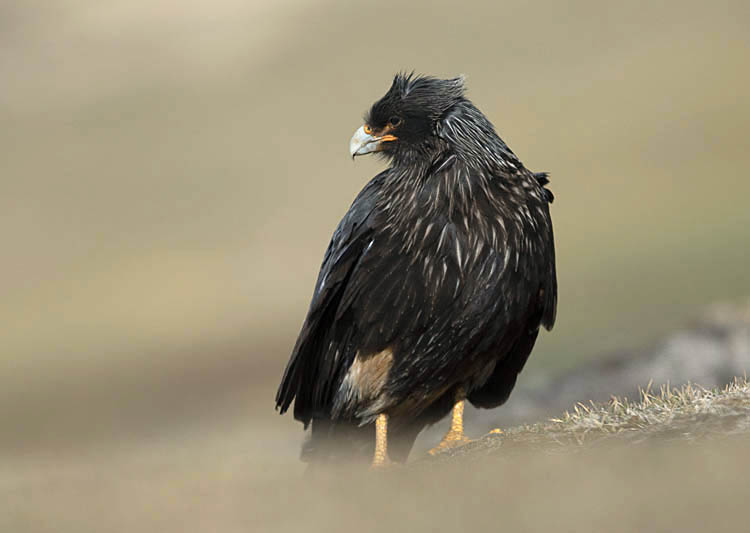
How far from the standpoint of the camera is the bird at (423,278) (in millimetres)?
6523

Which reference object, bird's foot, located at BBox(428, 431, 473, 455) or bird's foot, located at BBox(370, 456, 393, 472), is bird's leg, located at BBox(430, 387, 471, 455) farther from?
bird's foot, located at BBox(370, 456, 393, 472)

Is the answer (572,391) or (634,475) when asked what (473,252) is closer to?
(634,475)

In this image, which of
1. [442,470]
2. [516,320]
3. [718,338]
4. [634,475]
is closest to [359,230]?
[516,320]

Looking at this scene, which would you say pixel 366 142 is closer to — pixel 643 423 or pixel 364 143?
pixel 364 143

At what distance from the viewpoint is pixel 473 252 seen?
6.54 metres

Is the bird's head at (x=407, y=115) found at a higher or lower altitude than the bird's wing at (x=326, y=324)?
higher

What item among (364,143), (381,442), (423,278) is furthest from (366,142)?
(381,442)

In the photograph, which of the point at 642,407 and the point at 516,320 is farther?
the point at 516,320

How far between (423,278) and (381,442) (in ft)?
4.06

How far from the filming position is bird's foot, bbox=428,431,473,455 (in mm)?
6716

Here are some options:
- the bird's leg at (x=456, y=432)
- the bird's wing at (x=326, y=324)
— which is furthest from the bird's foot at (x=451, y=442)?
the bird's wing at (x=326, y=324)

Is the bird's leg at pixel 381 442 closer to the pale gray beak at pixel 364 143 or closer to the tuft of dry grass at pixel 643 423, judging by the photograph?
the tuft of dry grass at pixel 643 423

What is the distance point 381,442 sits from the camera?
22.6 feet

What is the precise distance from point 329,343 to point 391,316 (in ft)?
2.27
